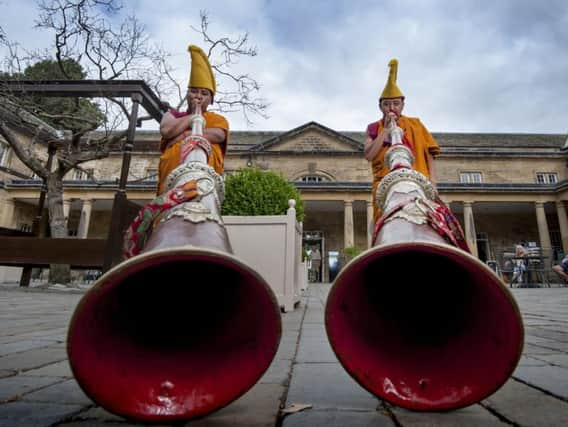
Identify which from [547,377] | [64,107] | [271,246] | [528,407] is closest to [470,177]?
[271,246]

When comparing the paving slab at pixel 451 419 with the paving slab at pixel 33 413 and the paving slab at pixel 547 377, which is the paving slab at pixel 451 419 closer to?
the paving slab at pixel 547 377

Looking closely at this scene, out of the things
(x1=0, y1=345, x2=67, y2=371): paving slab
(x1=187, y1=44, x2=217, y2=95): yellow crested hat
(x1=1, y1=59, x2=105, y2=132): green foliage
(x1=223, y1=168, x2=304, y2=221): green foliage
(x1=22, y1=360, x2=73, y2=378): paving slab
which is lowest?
(x1=22, y1=360, x2=73, y2=378): paving slab

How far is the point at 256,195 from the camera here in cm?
724

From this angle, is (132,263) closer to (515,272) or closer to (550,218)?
(515,272)

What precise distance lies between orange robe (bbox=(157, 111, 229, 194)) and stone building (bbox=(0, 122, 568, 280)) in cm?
1461

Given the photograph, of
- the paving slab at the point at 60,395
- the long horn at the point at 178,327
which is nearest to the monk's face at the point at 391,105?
the long horn at the point at 178,327

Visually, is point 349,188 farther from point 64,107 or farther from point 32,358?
point 32,358

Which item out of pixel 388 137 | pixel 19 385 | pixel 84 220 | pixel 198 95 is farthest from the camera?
pixel 84 220

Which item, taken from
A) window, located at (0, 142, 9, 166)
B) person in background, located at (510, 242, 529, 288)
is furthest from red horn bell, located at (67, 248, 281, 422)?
window, located at (0, 142, 9, 166)

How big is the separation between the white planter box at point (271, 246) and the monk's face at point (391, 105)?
2.40 meters

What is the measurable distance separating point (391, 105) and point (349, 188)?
588 inches

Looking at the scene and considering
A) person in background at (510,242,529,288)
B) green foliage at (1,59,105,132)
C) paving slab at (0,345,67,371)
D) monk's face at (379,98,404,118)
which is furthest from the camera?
person in background at (510,242,529,288)

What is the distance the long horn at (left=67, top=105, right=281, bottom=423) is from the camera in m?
0.69

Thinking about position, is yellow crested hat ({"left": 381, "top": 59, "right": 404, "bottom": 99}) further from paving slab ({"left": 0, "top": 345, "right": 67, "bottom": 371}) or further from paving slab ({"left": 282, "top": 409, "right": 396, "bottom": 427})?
paving slab ({"left": 0, "top": 345, "right": 67, "bottom": 371})
